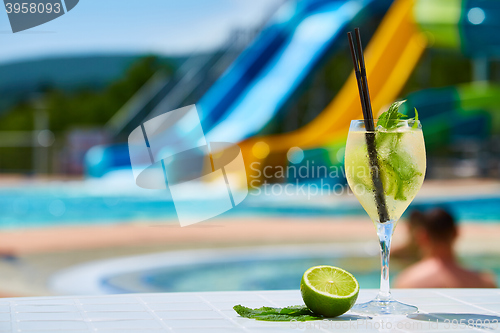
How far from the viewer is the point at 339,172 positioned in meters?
9.52

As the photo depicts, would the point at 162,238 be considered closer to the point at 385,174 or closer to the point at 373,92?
the point at 385,174

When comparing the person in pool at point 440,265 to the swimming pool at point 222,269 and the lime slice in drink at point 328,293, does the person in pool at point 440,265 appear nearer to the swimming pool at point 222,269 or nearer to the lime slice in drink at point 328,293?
the swimming pool at point 222,269

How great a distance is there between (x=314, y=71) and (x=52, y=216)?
5083 millimetres

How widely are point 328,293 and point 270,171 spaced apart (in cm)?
889

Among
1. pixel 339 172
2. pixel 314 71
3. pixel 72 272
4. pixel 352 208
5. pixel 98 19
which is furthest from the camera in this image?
pixel 98 19

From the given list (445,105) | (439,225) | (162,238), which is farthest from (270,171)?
(439,225)

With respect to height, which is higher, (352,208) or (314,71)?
(314,71)

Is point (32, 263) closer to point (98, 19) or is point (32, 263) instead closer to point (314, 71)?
point (314, 71)

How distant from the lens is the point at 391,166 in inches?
42.6

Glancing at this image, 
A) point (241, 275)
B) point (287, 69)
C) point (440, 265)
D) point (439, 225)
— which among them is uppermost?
point (287, 69)

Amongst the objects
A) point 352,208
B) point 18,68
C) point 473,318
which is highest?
point 18,68

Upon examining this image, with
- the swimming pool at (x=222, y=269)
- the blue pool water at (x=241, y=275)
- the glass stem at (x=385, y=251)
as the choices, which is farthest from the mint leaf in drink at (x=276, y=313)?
the blue pool water at (x=241, y=275)

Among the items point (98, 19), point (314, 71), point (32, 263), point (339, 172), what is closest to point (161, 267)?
point (32, 263)

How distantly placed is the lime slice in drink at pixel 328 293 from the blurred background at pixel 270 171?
2.95 metres
